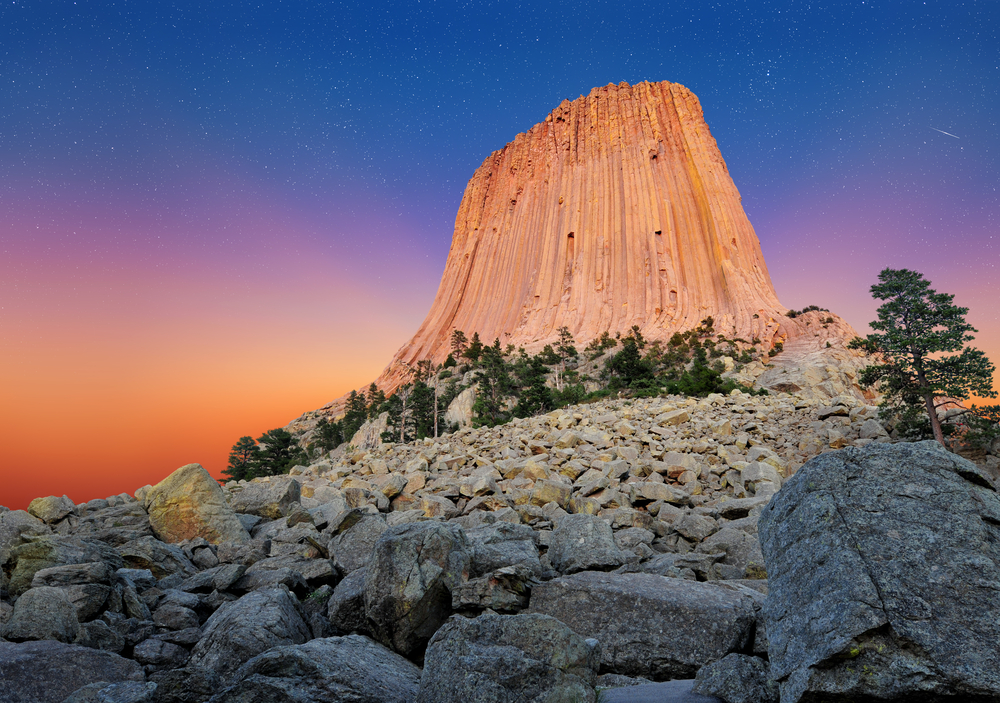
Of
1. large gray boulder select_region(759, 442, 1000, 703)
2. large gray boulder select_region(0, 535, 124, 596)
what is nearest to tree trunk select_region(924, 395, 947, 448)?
large gray boulder select_region(759, 442, 1000, 703)

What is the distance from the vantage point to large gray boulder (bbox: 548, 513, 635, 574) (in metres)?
5.57

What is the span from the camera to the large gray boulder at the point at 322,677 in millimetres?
3166

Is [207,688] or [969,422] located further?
[969,422]

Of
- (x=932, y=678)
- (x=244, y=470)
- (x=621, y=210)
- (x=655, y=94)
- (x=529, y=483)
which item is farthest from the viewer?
(x=655, y=94)

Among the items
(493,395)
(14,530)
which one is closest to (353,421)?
(493,395)

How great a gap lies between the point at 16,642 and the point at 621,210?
100 meters

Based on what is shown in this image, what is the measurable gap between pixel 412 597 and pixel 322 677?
123 centimetres

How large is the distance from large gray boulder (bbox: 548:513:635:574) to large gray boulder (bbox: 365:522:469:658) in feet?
4.35

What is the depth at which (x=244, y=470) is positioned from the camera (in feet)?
144

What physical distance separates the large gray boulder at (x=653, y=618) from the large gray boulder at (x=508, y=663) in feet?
2.95

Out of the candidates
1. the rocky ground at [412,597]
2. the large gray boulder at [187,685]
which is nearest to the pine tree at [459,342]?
the rocky ground at [412,597]

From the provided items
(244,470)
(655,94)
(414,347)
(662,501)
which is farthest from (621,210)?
(662,501)

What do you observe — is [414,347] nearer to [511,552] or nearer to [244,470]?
[244,470]

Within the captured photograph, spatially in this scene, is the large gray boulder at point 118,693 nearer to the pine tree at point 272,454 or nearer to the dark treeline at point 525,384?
the dark treeline at point 525,384
